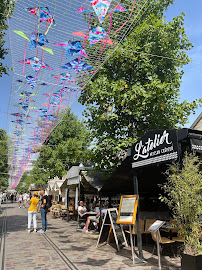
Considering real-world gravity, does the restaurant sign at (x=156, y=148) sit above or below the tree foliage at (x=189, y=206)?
above

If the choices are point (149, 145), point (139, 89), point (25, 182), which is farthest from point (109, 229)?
point (25, 182)

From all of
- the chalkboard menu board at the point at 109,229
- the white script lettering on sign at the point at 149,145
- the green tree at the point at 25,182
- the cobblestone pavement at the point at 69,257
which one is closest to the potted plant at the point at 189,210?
the white script lettering on sign at the point at 149,145

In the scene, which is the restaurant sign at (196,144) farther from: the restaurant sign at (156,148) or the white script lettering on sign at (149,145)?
the white script lettering on sign at (149,145)

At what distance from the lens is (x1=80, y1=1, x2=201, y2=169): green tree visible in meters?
11.0

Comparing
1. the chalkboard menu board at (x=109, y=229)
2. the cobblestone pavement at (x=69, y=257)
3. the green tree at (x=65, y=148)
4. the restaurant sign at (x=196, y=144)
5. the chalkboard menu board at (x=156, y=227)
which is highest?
the green tree at (x=65, y=148)

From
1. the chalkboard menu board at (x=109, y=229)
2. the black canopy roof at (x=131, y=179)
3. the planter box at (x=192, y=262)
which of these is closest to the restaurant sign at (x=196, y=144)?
the black canopy roof at (x=131, y=179)

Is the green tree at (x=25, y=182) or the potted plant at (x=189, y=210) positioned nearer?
the potted plant at (x=189, y=210)

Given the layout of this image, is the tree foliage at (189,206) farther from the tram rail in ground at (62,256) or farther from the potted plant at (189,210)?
the tram rail in ground at (62,256)

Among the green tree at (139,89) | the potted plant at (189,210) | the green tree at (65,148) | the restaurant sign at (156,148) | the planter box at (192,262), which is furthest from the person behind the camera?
the green tree at (65,148)

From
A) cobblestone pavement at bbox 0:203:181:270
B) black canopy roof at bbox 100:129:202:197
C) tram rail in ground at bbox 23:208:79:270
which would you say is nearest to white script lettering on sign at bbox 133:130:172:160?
black canopy roof at bbox 100:129:202:197

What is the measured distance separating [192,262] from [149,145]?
9.29 feet

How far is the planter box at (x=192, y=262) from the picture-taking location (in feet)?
13.4

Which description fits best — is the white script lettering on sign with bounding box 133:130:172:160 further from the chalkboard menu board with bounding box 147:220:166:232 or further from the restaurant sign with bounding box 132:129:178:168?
the chalkboard menu board with bounding box 147:220:166:232

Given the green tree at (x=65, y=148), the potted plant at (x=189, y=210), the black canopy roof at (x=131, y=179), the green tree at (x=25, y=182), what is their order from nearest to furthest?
the potted plant at (x=189, y=210)
the black canopy roof at (x=131, y=179)
the green tree at (x=65, y=148)
the green tree at (x=25, y=182)
